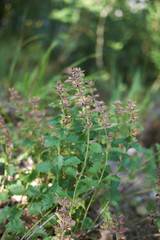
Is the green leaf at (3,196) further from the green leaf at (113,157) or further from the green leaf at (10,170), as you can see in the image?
the green leaf at (113,157)

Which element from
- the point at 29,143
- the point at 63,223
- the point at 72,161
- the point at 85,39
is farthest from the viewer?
the point at 85,39

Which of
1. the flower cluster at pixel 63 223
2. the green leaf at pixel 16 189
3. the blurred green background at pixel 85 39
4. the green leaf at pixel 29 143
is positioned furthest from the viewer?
the blurred green background at pixel 85 39

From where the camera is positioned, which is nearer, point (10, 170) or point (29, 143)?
point (10, 170)

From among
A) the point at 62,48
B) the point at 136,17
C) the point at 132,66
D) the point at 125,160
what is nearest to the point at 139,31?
the point at 136,17

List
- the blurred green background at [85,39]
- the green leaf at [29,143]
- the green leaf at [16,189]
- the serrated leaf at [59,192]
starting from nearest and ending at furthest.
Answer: the serrated leaf at [59,192]
the green leaf at [16,189]
the green leaf at [29,143]
the blurred green background at [85,39]

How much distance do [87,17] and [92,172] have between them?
11.1 ft

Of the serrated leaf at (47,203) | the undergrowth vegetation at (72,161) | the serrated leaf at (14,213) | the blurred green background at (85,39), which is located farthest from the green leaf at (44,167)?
the blurred green background at (85,39)

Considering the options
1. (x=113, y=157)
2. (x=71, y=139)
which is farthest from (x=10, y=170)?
(x=113, y=157)

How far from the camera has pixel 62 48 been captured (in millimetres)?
3805

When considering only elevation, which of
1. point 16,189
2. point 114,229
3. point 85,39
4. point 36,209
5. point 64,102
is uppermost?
point 85,39

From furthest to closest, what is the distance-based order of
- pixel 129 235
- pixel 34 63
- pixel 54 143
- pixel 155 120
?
pixel 34 63, pixel 155 120, pixel 129 235, pixel 54 143

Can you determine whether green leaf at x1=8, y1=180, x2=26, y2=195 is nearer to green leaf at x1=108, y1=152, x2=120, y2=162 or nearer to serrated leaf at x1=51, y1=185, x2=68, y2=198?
serrated leaf at x1=51, y1=185, x2=68, y2=198

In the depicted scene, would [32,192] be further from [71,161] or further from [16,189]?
[71,161]

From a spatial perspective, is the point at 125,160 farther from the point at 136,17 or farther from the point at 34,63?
the point at 34,63
